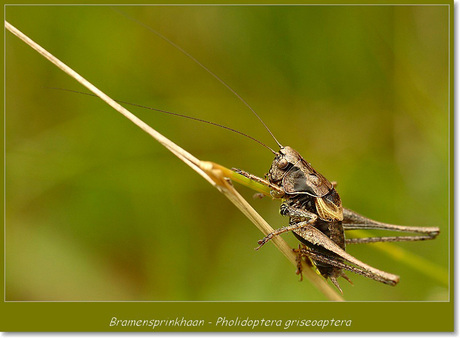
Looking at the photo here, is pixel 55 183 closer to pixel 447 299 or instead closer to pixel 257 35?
pixel 257 35

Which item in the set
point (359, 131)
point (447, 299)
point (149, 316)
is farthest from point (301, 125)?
point (149, 316)

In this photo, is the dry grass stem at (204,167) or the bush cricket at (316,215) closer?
the dry grass stem at (204,167)

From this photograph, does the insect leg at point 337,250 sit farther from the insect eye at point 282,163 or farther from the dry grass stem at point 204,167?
the insect eye at point 282,163

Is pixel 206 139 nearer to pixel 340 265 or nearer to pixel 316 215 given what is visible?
pixel 316 215

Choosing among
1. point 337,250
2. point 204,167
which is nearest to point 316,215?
point 337,250

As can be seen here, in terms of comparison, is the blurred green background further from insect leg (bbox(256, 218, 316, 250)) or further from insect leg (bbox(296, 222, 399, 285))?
insect leg (bbox(256, 218, 316, 250))

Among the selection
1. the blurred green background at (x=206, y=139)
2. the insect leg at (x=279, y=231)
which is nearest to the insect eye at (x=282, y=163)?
the insect leg at (x=279, y=231)
